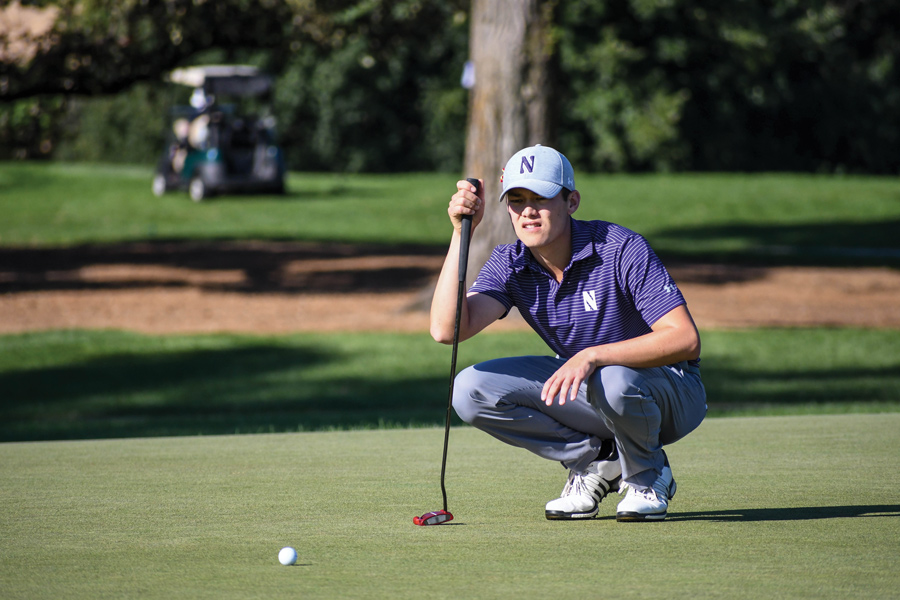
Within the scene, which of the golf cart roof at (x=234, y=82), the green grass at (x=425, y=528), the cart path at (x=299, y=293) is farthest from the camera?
the golf cart roof at (x=234, y=82)

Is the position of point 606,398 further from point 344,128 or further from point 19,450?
point 344,128

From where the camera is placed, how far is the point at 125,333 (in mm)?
14648

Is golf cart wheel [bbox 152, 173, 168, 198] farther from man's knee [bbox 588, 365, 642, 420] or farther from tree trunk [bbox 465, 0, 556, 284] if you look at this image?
man's knee [bbox 588, 365, 642, 420]

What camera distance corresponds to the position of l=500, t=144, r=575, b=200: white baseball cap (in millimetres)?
4141

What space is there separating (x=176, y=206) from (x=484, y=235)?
18084mm

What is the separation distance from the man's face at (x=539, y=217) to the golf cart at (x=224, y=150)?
26.6 meters

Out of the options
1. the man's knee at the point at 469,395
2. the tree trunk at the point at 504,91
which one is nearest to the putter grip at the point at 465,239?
the man's knee at the point at 469,395

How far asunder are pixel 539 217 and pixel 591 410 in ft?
2.53

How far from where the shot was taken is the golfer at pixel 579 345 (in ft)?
13.2

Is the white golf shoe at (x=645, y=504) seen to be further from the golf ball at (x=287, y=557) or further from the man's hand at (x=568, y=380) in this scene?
the golf ball at (x=287, y=557)

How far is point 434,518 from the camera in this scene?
414 cm

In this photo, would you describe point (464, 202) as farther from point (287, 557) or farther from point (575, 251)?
point (287, 557)

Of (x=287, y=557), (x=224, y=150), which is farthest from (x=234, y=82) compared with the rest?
(x=287, y=557)

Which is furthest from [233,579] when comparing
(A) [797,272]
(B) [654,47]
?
(B) [654,47]
